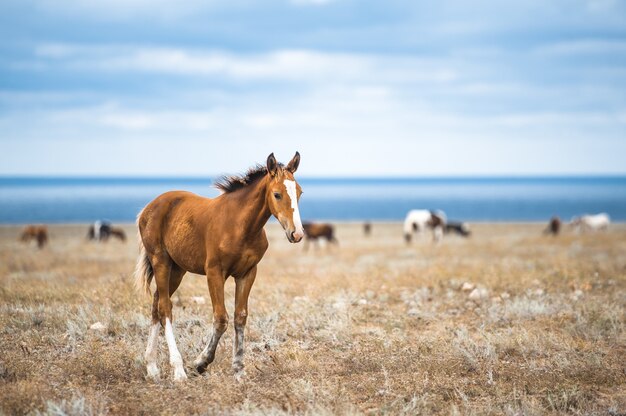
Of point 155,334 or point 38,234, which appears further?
point 38,234

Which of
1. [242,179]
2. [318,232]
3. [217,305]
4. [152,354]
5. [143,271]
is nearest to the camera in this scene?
[217,305]

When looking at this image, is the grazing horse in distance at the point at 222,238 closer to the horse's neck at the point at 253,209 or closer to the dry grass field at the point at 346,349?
the horse's neck at the point at 253,209

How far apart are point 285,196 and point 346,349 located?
270 cm

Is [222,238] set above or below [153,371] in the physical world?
above

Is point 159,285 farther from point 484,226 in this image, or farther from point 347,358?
point 484,226

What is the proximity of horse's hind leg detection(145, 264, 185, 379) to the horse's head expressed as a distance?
6.03ft

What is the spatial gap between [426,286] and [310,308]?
3.40 meters

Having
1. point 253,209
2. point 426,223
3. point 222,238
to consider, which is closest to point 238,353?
point 222,238

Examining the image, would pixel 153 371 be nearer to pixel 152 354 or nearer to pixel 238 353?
pixel 152 354

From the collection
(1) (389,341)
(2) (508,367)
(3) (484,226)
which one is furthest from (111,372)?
(3) (484,226)

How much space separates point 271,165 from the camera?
6262 millimetres

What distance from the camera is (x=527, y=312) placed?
970cm

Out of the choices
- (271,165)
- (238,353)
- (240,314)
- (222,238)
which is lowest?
(238,353)

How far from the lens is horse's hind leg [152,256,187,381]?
661 cm
